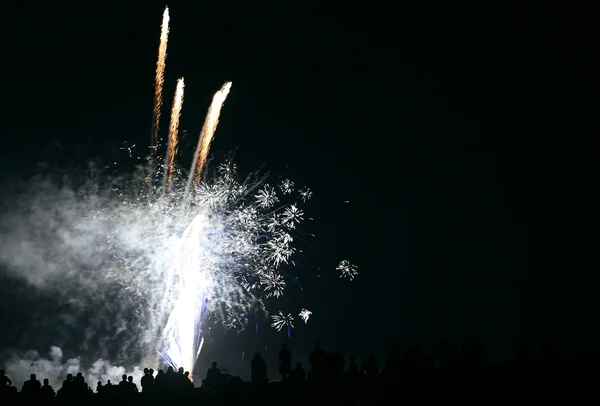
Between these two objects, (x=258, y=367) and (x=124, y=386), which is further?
(x=124, y=386)

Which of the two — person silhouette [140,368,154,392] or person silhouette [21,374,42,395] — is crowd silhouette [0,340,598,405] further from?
person silhouette [21,374,42,395]

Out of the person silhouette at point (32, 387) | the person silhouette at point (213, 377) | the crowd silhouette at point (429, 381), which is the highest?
the person silhouette at point (32, 387)

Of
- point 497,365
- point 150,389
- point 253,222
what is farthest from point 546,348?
point 253,222

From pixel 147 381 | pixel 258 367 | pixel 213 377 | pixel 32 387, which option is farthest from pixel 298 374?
pixel 32 387

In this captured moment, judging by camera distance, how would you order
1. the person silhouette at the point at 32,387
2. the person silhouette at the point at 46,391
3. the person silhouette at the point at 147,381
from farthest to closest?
the person silhouette at the point at 147,381
the person silhouette at the point at 46,391
the person silhouette at the point at 32,387

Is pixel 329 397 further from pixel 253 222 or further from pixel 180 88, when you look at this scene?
pixel 180 88

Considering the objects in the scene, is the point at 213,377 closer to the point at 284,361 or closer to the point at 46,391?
the point at 284,361

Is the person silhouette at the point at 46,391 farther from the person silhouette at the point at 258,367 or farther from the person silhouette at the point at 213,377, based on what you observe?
the person silhouette at the point at 258,367

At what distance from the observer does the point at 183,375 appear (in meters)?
17.0

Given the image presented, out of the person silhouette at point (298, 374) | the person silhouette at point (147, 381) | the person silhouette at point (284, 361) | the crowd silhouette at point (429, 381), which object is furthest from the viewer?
the person silhouette at point (147, 381)

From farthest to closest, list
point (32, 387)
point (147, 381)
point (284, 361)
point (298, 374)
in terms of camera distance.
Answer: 1. point (147, 381)
2. point (32, 387)
3. point (284, 361)
4. point (298, 374)

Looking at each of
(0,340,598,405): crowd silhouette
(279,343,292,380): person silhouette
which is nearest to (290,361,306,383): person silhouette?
(0,340,598,405): crowd silhouette

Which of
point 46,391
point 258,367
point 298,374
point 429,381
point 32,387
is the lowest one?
point 429,381

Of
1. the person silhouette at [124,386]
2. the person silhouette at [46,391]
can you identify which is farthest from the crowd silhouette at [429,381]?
the person silhouette at [46,391]
